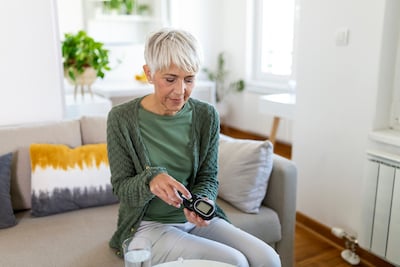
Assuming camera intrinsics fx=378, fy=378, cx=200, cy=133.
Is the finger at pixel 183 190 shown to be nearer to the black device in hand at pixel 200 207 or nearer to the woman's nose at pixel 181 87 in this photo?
the black device in hand at pixel 200 207

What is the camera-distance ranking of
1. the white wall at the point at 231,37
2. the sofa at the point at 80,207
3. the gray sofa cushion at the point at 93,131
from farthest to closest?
1. the white wall at the point at 231,37
2. the gray sofa cushion at the point at 93,131
3. the sofa at the point at 80,207

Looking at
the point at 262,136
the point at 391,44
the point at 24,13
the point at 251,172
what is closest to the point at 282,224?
the point at 251,172

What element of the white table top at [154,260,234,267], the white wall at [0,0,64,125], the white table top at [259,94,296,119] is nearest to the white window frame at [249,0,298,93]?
the white table top at [259,94,296,119]

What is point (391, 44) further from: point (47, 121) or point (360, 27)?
point (47, 121)

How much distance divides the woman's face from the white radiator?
1.08 meters

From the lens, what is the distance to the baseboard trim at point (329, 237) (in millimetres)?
1956

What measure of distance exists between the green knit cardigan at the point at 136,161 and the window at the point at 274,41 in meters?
2.74

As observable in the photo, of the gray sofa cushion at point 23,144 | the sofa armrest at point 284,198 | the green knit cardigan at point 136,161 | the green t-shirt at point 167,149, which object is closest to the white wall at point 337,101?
the sofa armrest at point 284,198

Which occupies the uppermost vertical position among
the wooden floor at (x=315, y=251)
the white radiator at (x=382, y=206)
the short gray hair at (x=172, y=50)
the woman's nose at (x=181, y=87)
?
the short gray hair at (x=172, y=50)

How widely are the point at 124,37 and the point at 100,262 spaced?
3.41 m

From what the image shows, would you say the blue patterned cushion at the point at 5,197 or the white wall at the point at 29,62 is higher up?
the white wall at the point at 29,62

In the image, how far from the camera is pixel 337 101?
2.07 m

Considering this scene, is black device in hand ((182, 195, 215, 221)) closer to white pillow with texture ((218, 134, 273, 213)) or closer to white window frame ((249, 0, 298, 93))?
white pillow with texture ((218, 134, 273, 213))

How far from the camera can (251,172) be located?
1.64 meters
